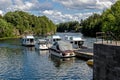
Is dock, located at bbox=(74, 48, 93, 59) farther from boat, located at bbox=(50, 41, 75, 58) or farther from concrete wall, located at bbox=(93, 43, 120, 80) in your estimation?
concrete wall, located at bbox=(93, 43, 120, 80)

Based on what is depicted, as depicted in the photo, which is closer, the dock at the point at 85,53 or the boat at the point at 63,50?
the dock at the point at 85,53

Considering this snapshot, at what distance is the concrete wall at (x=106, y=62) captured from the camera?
105 feet

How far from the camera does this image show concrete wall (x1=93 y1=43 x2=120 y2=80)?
105 ft

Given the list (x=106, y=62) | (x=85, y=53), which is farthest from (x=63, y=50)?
(x=106, y=62)

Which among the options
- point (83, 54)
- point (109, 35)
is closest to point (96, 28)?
point (83, 54)

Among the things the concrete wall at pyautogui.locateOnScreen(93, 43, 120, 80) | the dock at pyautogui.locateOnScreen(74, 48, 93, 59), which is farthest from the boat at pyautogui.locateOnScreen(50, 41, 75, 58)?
the concrete wall at pyautogui.locateOnScreen(93, 43, 120, 80)

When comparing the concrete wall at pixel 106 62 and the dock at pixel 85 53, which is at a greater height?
the concrete wall at pixel 106 62

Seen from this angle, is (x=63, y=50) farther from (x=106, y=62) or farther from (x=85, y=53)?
(x=106, y=62)

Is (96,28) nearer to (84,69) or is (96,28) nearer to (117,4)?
(117,4)

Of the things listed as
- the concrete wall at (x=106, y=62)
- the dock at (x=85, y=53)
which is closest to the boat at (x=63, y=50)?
the dock at (x=85, y=53)

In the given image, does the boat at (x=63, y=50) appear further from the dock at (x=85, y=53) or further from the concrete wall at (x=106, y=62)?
the concrete wall at (x=106, y=62)

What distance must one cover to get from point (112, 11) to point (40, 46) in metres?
24.0

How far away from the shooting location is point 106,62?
3409 cm

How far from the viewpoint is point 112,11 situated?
95.0m
